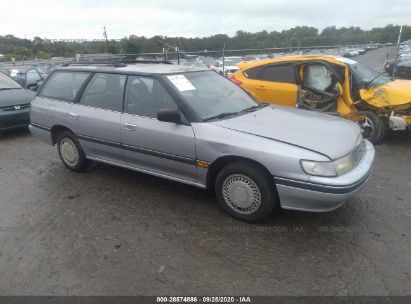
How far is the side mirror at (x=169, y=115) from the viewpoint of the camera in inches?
145

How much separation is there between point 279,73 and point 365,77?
1.55m

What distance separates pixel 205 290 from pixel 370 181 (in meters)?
3.02

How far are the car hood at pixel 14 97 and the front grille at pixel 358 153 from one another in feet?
22.6

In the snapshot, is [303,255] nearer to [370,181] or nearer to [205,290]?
[205,290]

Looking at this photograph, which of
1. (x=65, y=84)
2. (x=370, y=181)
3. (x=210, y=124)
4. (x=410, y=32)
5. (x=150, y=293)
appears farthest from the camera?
(x=410, y=32)

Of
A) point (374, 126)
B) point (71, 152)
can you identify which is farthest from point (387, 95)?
point (71, 152)

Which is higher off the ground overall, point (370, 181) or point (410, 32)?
point (410, 32)

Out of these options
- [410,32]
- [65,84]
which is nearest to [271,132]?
[65,84]

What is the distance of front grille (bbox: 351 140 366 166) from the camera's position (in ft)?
11.4

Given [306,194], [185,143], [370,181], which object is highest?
[185,143]

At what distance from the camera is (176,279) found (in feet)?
9.23

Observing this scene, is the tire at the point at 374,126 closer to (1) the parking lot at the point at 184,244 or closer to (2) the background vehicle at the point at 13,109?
(1) the parking lot at the point at 184,244

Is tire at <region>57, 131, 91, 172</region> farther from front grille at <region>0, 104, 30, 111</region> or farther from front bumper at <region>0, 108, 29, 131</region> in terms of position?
front grille at <region>0, 104, 30, 111</region>

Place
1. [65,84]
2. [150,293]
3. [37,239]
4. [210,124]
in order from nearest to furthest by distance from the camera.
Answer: [150,293] → [37,239] → [210,124] → [65,84]
